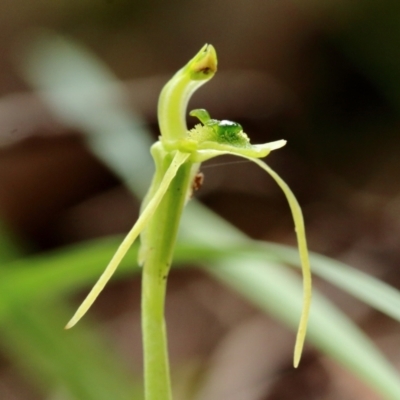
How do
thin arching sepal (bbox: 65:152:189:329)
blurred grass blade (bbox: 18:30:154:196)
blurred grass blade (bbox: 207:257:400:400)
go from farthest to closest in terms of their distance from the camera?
blurred grass blade (bbox: 18:30:154:196), blurred grass blade (bbox: 207:257:400:400), thin arching sepal (bbox: 65:152:189:329)

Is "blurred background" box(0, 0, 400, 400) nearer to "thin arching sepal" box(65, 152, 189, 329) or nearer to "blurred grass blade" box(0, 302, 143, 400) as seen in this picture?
"blurred grass blade" box(0, 302, 143, 400)

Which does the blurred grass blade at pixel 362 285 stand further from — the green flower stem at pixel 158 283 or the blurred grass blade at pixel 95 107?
the blurred grass blade at pixel 95 107

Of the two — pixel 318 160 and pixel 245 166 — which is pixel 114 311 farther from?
pixel 318 160

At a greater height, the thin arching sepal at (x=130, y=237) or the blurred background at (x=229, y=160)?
the thin arching sepal at (x=130, y=237)

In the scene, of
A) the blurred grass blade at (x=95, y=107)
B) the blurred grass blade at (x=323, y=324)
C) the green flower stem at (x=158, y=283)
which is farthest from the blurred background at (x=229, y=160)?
the green flower stem at (x=158, y=283)

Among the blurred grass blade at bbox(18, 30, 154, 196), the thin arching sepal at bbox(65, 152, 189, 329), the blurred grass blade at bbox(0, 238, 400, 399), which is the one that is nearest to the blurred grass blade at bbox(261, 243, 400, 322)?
the blurred grass blade at bbox(0, 238, 400, 399)

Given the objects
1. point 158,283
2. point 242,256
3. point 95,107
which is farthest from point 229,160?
point 158,283

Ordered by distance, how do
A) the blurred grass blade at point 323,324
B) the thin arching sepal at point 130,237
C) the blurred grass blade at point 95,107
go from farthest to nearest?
the blurred grass blade at point 95,107 → the blurred grass blade at point 323,324 → the thin arching sepal at point 130,237

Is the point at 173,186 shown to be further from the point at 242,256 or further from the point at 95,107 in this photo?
the point at 95,107
